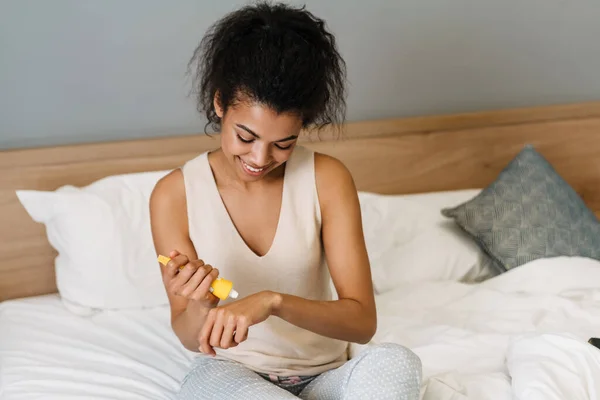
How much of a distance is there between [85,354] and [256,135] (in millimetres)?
718

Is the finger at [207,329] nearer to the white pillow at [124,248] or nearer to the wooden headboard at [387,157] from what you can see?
the white pillow at [124,248]

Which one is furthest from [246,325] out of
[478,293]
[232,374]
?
[478,293]

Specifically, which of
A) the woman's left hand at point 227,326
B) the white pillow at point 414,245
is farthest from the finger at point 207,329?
→ the white pillow at point 414,245

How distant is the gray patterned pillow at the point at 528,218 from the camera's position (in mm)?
2035

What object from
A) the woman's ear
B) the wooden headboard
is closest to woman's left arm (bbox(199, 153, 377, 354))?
the woman's ear

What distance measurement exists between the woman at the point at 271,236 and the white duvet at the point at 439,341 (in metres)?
0.22

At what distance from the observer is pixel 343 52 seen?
2260mm

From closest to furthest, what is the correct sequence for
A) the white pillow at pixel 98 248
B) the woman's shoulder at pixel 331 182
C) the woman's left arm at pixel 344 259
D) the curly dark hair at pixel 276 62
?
the curly dark hair at pixel 276 62 < the woman's left arm at pixel 344 259 < the woman's shoulder at pixel 331 182 < the white pillow at pixel 98 248

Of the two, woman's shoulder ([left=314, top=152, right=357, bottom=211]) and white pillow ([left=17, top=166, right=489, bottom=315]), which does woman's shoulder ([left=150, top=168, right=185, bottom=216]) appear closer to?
woman's shoulder ([left=314, top=152, right=357, bottom=211])

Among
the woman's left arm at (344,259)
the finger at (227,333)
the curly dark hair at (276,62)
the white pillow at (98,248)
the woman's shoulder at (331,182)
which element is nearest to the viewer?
the finger at (227,333)

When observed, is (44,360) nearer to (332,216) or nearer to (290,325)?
(290,325)

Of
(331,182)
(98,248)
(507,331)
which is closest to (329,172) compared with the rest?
(331,182)

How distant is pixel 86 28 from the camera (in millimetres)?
2033

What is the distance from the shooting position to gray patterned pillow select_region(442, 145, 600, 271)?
6.68ft
